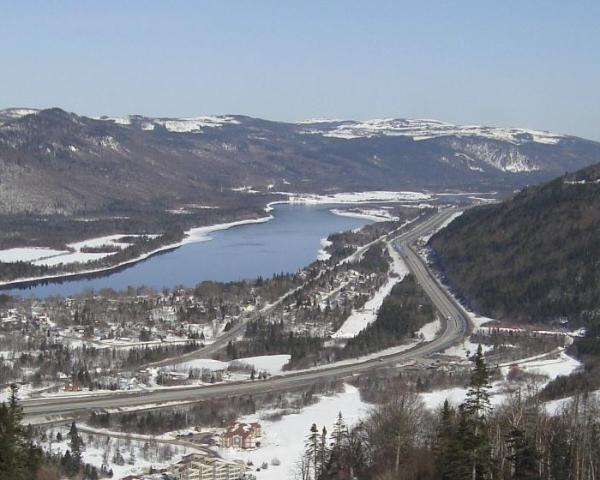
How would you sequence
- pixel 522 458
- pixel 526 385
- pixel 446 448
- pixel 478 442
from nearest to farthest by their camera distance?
pixel 478 442 → pixel 522 458 → pixel 446 448 → pixel 526 385

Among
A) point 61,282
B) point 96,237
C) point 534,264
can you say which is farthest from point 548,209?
point 96,237

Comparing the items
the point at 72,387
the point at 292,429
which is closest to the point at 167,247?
the point at 72,387

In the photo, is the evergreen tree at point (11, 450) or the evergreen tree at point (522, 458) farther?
the evergreen tree at point (522, 458)

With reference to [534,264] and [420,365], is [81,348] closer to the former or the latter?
[420,365]

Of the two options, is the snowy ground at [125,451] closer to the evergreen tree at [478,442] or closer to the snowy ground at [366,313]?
the evergreen tree at [478,442]

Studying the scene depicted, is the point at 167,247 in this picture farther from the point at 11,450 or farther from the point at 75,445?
the point at 11,450

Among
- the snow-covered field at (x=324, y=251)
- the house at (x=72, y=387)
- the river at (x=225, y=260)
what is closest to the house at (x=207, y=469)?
the house at (x=72, y=387)
